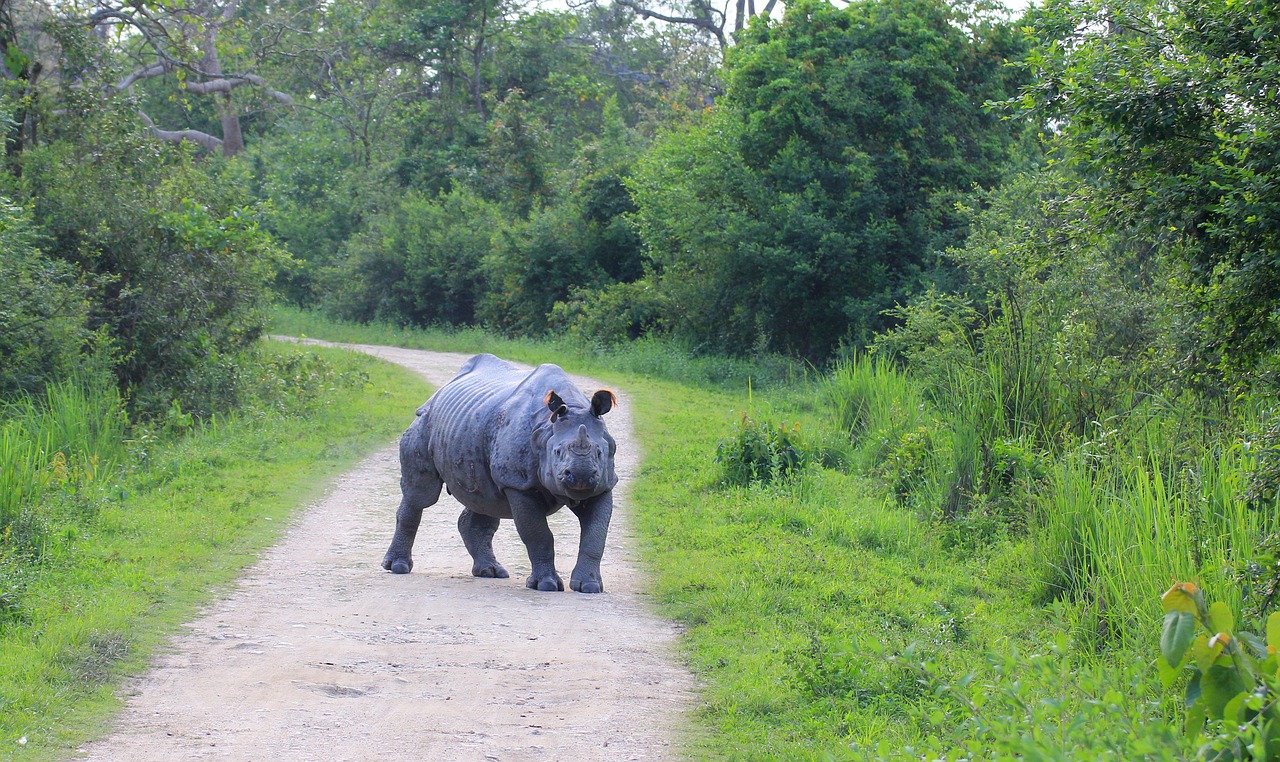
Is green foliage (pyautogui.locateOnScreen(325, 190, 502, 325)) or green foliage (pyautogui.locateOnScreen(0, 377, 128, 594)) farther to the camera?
green foliage (pyautogui.locateOnScreen(325, 190, 502, 325))

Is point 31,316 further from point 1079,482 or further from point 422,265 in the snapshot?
point 422,265

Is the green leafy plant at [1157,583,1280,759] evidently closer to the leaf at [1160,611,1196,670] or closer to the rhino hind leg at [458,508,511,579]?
the leaf at [1160,611,1196,670]

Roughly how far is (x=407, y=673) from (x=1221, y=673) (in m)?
4.04

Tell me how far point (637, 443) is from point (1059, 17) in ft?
27.1

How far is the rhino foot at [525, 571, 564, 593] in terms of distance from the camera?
27.0 ft

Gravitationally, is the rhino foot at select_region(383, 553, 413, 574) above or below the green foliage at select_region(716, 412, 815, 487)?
below

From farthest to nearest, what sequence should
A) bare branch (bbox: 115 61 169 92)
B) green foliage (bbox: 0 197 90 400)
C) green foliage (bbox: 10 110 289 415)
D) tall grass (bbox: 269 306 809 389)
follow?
tall grass (bbox: 269 306 809 389) → bare branch (bbox: 115 61 169 92) → green foliage (bbox: 10 110 289 415) → green foliage (bbox: 0 197 90 400)

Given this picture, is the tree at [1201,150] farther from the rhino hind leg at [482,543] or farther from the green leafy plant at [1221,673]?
the rhino hind leg at [482,543]

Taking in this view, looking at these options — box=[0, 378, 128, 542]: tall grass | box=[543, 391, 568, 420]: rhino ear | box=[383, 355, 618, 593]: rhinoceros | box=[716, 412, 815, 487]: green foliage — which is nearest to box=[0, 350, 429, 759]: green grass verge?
box=[0, 378, 128, 542]: tall grass

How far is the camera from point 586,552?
824 centimetres

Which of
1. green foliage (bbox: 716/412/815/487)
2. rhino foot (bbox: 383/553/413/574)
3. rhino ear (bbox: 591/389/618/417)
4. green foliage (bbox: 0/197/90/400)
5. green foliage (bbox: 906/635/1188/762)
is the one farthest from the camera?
green foliage (bbox: 716/412/815/487)

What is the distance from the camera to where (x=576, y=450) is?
7.86 meters

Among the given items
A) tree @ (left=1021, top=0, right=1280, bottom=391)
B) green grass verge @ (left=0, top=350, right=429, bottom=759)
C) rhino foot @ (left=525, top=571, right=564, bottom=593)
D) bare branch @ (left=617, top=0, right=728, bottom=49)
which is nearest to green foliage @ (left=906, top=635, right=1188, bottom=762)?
tree @ (left=1021, top=0, right=1280, bottom=391)

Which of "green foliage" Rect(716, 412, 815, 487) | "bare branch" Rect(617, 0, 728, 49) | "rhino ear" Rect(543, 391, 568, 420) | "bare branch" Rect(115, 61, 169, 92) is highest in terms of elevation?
"bare branch" Rect(617, 0, 728, 49)
